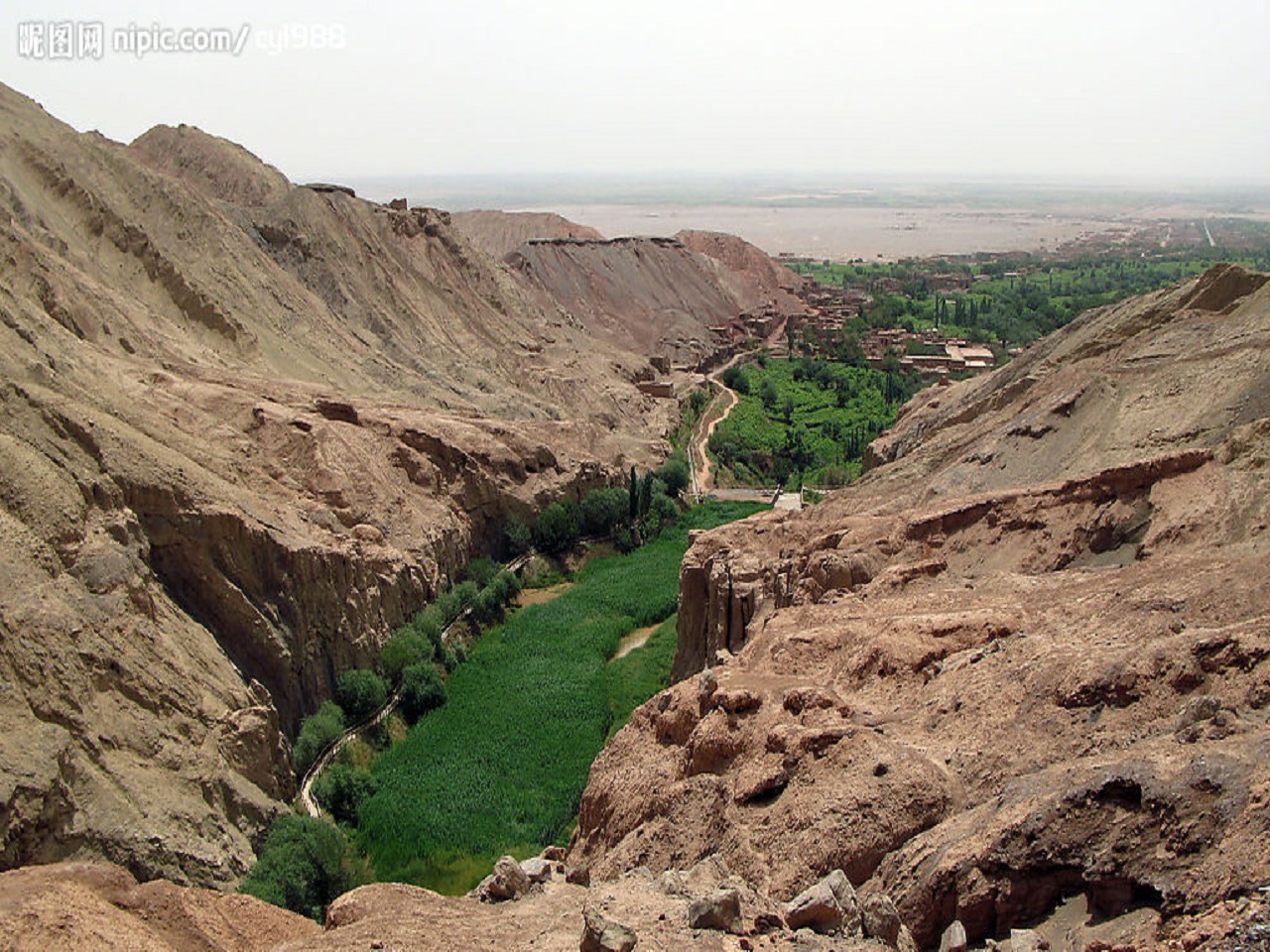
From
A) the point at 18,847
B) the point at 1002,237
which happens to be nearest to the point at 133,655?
the point at 18,847

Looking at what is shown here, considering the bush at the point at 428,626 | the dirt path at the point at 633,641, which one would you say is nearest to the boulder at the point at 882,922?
the bush at the point at 428,626

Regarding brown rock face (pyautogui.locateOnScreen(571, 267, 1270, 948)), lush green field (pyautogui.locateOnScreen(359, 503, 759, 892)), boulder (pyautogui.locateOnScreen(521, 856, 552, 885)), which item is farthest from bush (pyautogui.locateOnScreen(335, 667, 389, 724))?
boulder (pyautogui.locateOnScreen(521, 856, 552, 885))

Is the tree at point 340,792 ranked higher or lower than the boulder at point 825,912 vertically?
lower

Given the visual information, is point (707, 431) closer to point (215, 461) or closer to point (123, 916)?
point (215, 461)

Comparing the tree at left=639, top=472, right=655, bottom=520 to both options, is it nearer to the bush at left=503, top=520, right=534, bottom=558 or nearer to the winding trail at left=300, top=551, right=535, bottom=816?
the bush at left=503, top=520, right=534, bottom=558

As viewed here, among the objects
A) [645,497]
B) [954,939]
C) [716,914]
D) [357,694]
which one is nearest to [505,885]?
[716,914]

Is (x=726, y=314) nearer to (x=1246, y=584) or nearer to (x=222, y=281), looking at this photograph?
(x=222, y=281)

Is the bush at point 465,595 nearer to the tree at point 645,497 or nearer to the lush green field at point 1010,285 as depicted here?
the tree at point 645,497
